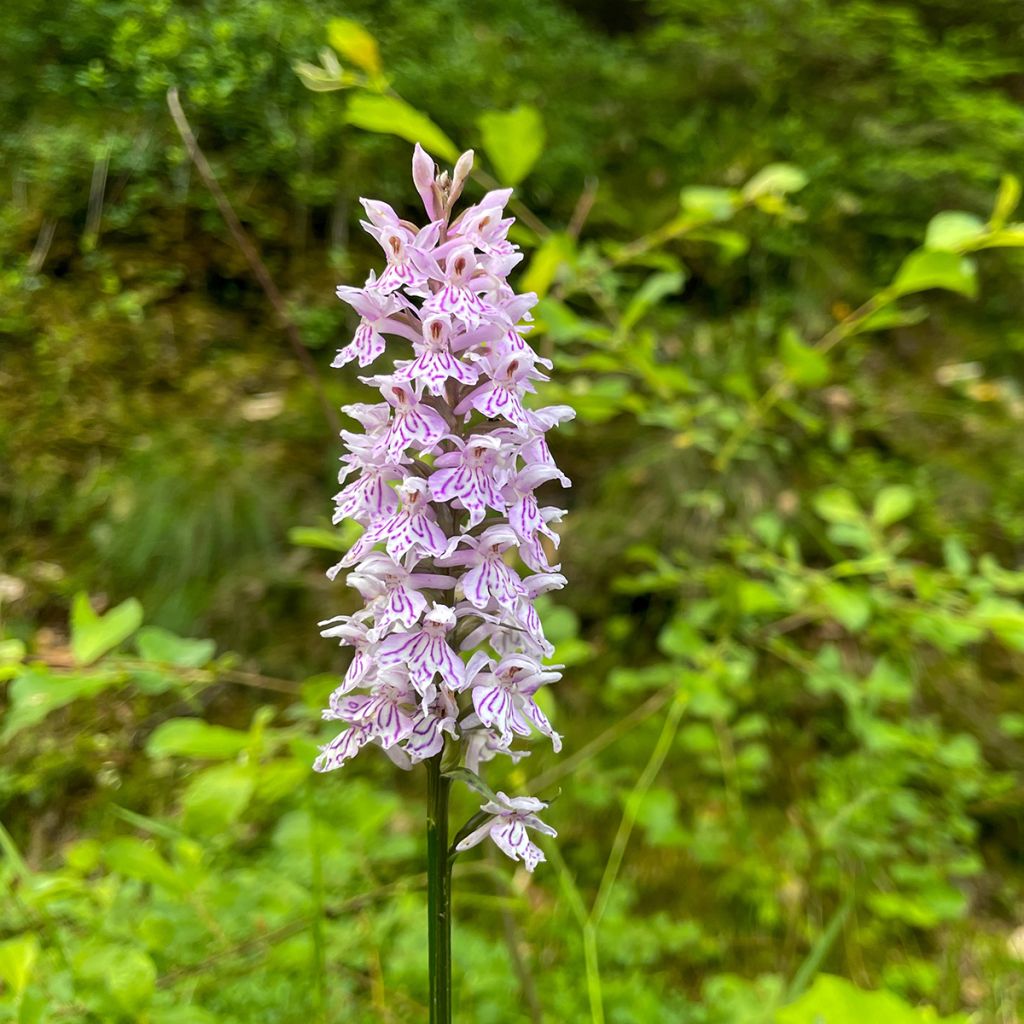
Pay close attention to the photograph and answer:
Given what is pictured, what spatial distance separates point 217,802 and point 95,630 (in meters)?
0.41

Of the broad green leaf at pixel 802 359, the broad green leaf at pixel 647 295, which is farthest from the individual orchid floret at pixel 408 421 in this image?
the broad green leaf at pixel 802 359

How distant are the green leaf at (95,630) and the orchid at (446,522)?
0.70 meters

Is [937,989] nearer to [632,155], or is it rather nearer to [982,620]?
[982,620]

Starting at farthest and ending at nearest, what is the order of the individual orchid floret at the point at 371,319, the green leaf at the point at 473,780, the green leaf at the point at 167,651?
the green leaf at the point at 167,651 < the individual orchid floret at the point at 371,319 < the green leaf at the point at 473,780

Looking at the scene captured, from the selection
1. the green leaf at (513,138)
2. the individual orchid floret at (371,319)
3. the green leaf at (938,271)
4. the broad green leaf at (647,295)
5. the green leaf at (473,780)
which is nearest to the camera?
the green leaf at (473,780)

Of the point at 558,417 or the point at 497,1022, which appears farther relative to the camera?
the point at 497,1022

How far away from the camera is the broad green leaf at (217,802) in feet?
4.43

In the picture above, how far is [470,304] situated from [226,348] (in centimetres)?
290

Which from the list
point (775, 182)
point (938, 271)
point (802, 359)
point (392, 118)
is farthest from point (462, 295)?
point (775, 182)

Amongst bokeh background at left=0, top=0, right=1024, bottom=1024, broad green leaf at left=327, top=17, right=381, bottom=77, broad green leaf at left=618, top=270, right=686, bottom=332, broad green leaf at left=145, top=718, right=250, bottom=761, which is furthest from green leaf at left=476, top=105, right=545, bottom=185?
broad green leaf at left=145, top=718, right=250, bottom=761

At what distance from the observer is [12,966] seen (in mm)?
1169

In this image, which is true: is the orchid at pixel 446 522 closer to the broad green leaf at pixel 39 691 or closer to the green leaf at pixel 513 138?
the broad green leaf at pixel 39 691

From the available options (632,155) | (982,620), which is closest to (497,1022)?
(982,620)

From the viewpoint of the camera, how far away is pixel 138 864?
131 cm
